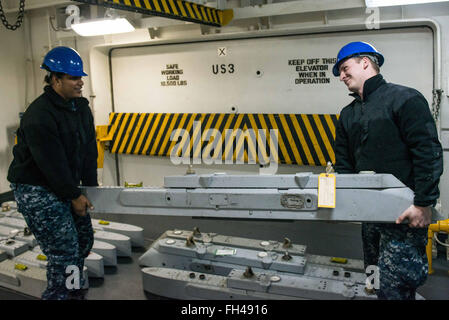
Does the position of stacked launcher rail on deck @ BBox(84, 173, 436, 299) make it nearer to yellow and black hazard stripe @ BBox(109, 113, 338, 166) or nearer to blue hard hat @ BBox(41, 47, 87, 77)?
blue hard hat @ BBox(41, 47, 87, 77)

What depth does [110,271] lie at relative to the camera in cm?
448

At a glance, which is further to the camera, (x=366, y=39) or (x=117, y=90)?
(x=117, y=90)

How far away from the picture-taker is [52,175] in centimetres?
295

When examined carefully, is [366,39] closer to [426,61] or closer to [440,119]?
[426,61]

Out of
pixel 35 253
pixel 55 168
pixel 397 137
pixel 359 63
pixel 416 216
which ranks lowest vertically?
pixel 35 253

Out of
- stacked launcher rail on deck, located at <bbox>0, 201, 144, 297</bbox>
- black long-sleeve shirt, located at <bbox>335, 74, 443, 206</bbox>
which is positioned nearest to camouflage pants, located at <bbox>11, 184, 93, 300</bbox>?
stacked launcher rail on deck, located at <bbox>0, 201, 144, 297</bbox>

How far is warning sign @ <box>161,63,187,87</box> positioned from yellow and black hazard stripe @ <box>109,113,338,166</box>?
0.49m

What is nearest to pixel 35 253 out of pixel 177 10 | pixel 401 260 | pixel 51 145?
pixel 51 145

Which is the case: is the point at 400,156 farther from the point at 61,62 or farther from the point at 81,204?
the point at 61,62

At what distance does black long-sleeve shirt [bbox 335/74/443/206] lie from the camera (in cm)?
243

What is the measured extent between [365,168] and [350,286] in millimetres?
1265

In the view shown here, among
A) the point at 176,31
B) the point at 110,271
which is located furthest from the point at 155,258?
the point at 176,31

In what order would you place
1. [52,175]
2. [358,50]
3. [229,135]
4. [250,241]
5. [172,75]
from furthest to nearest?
[172,75] → [229,135] → [250,241] → [52,175] → [358,50]

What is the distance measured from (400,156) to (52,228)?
100 inches
